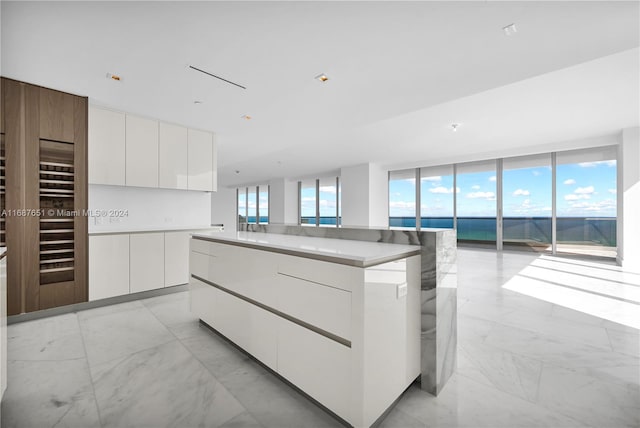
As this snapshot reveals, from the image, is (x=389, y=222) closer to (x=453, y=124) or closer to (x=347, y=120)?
(x=453, y=124)

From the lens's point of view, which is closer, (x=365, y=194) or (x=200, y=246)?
(x=200, y=246)

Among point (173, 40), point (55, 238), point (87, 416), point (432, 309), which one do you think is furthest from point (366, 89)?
point (55, 238)

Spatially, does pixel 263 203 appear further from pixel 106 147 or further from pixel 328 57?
pixel 328 57

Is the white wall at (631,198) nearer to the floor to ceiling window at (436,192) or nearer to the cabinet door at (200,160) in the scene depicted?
the floor to ceiling window at (436,192)

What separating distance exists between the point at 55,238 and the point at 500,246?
9.34 meters

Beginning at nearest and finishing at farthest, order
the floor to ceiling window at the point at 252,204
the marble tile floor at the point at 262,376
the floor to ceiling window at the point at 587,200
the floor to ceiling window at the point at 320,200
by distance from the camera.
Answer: the marble tile floor at the point at 262,376 < the floor to ceiling window at the point at 587,200 < the floor to ceiling window at the point at 320,200 < the floor to ceiling window at the point at 252,204

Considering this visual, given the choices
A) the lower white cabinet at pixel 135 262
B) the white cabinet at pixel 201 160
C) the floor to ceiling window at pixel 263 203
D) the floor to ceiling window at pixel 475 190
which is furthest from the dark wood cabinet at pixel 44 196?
the floor to ceiling window at pixel 263 203

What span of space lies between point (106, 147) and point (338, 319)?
3.69 metres

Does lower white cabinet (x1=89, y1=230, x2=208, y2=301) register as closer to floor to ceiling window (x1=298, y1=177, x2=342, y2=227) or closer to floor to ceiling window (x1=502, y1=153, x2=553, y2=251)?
floor to ceiling window (x1=298, y1=177, x2=342, y2=227)

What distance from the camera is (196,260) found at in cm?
265

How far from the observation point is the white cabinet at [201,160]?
14.0ft

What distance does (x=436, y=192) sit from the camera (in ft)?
28.9

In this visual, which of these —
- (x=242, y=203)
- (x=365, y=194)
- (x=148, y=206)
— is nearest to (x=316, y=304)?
(x=148, y=206)

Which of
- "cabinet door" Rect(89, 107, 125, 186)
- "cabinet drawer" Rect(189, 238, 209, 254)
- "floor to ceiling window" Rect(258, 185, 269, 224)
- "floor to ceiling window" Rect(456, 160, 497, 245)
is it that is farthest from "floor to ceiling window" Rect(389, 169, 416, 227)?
"cabinet door" Rect(89, 107, 125, 186)
